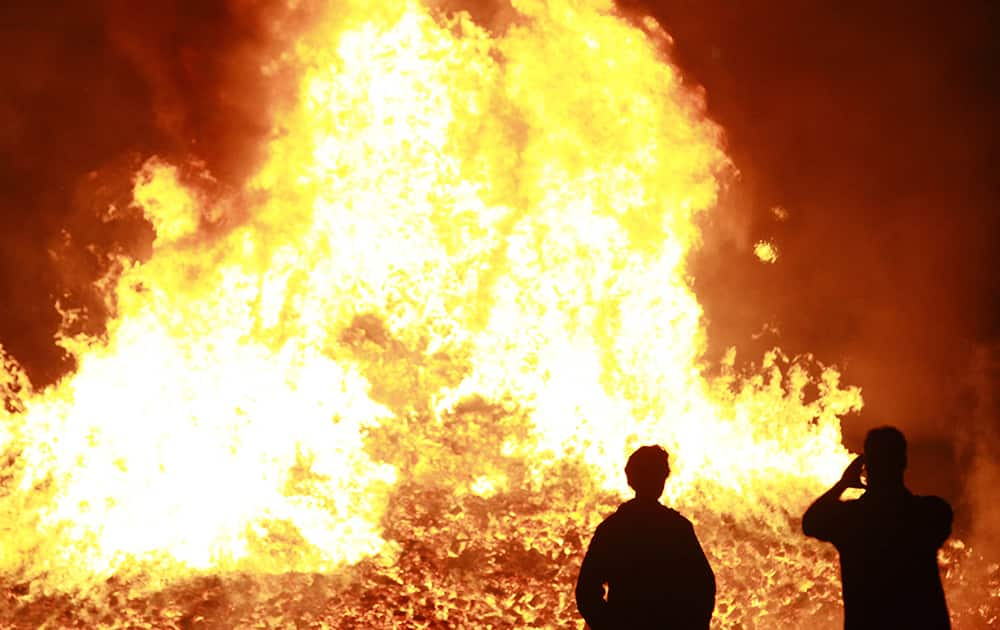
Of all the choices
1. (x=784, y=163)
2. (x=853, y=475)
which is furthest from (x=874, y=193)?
(x=853, y=475)

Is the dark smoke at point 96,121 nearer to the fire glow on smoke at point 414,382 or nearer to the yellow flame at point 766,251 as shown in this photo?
the fire glow on smoke at point 414,382

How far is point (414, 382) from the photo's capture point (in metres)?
6.42

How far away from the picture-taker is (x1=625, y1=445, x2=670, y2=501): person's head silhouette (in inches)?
136

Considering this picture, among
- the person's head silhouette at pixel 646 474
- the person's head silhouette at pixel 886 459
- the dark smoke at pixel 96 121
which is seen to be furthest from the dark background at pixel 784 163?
the person's head silhouette at pixel 646 474

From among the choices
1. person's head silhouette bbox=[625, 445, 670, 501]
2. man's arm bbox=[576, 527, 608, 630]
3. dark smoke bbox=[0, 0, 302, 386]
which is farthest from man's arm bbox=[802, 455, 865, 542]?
dark smoke bbox=[0, 0, 302, 386]

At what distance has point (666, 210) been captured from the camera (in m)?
6.67

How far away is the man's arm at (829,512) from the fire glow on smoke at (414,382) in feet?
8.69

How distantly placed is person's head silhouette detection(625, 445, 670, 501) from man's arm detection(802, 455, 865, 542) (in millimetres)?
711

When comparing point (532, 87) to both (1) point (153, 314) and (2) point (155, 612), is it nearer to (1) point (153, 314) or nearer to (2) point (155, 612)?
(1) point (153, 314)

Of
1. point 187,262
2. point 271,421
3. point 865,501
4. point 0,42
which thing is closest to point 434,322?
point 271,421

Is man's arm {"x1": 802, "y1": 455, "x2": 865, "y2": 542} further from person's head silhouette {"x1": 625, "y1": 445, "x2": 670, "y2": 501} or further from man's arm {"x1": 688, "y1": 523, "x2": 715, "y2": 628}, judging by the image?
person's head silhouette {"x1": 625, "y1": 445, "x2": 670, "y2": 501}

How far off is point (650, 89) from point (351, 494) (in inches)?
159

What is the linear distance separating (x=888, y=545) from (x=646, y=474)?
3.39 ft

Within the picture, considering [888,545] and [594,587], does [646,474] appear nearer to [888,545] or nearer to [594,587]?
[594,587]
